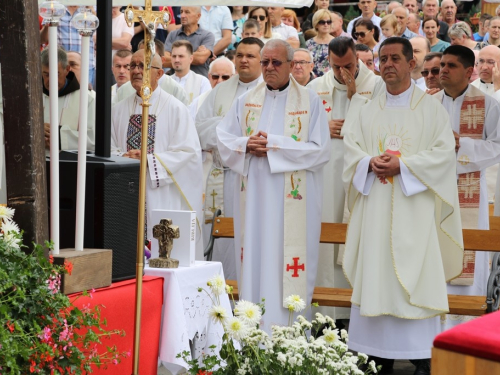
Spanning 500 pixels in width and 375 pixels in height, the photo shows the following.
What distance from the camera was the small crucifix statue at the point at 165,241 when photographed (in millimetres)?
5281

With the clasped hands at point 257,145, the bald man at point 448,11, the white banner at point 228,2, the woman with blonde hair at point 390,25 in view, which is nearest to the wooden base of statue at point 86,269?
the clasped hands at point 257,145

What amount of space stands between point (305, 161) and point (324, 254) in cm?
127

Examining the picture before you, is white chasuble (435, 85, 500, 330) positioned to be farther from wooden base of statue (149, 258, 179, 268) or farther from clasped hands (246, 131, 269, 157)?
wooden base of statue (149, 258, 179, 268)

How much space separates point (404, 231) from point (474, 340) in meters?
4.72

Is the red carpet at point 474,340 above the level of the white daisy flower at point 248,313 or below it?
above

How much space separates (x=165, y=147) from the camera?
8094 millimetres

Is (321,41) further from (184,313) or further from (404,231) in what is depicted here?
(184,313)

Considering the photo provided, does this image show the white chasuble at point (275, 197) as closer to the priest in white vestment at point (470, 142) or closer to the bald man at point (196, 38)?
the priest in white vestment at point (470, 142)

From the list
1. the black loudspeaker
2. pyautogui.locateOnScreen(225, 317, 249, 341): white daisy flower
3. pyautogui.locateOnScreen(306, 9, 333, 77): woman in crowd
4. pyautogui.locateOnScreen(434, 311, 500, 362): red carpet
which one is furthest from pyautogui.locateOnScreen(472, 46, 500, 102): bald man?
pyautogui.locateOnScreen(434, 311, 500, 362): red carpet

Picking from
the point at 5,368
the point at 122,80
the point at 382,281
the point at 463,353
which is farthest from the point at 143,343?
the point at 122,80

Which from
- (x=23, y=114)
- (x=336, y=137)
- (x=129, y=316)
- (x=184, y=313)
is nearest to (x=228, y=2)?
(x=336, y=137)

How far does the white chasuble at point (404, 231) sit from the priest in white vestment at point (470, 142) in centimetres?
Result: 96

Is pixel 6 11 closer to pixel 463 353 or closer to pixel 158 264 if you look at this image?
pixel 158 264

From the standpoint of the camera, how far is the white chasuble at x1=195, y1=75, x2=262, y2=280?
347 inches
